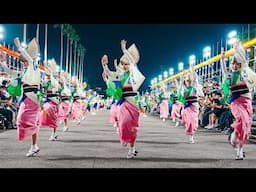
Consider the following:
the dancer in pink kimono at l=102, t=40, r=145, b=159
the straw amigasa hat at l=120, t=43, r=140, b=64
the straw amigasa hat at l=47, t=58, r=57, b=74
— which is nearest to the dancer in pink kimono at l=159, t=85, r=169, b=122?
the straw amigasa hat at l=47, t=58, r=57, b=74

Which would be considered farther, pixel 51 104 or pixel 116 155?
pixel 51 104

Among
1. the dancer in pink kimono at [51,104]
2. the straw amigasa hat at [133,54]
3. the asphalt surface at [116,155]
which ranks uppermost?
the straw amigasa hat at [133,54]

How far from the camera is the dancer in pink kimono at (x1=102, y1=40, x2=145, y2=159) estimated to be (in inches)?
324

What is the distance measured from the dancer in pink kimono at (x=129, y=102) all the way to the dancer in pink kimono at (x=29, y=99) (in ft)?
5.14

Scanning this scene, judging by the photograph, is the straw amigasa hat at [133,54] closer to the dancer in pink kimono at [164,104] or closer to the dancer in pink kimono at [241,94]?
the dancer in pink kimono at [241,94]

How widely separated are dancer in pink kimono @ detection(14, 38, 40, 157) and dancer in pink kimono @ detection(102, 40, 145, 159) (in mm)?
1567

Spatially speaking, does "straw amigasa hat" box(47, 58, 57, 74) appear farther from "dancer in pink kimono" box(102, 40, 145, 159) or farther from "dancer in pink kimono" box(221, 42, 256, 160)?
"dancer in pink kimono" box(221, 42, 256, 160)

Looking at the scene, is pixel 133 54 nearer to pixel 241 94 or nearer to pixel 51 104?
pixel 241 94

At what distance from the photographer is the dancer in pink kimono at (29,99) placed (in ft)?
26.6

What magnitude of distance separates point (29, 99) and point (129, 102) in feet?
5.95

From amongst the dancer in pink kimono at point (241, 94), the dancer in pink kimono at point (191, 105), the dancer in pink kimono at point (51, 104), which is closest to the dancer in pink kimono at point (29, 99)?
the dancer in pink kimono at point (51, 104)

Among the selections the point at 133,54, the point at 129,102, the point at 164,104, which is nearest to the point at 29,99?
the point at 129,102

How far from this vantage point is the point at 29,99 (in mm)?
8211
